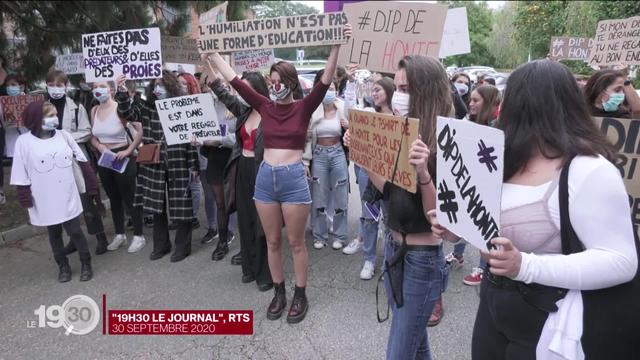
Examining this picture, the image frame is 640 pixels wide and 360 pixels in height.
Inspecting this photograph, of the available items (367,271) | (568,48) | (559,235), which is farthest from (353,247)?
(568,48)

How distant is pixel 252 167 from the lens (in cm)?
420

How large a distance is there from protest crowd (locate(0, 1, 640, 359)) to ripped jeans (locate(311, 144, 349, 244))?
0.02 meters

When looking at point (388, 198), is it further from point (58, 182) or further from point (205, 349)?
point (58, 182)

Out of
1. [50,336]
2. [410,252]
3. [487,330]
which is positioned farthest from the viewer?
[50,336]

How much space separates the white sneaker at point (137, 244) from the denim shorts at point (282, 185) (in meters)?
2.44

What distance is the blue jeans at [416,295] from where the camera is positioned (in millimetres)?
2141

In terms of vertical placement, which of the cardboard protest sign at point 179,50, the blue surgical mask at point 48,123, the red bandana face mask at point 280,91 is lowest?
the blue surgical mask at point 48,123

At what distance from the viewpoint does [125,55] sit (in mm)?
4609

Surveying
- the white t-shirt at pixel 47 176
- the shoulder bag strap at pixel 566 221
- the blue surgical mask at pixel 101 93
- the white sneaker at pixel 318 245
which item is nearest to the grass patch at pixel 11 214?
the white t-shirt at pixel 47 176

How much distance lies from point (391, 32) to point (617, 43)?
2.75 metres

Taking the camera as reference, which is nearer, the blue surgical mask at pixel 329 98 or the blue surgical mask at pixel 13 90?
the blue surgical mask at pixel 329 98

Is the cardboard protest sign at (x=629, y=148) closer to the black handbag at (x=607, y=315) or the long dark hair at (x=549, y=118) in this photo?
the long dark hair at (x=549, y=118)

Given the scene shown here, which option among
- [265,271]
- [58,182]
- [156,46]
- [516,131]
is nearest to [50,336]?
[58,182]

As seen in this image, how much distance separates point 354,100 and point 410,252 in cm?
344
